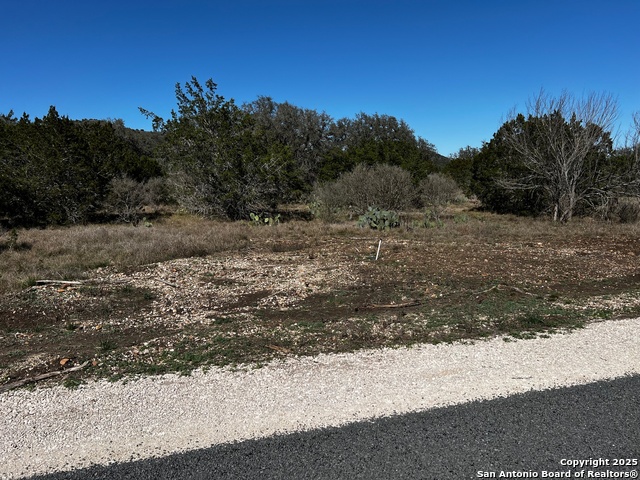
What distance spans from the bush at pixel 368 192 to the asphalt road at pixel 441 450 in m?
19.5

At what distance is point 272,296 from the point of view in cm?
843

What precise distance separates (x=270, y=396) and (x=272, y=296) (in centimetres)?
427

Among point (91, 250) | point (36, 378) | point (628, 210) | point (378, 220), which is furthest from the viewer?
point (628, 210)

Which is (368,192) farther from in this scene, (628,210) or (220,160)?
(628,210)

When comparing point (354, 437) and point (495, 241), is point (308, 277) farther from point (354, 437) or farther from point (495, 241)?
point (495, 241)

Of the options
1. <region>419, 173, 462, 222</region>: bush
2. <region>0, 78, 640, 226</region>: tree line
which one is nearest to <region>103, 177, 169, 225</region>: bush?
<region>0, 78, 640, 226</region>: tree line

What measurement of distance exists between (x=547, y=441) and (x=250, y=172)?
2113 cm

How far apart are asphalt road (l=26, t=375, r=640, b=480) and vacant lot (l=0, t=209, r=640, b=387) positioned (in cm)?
179

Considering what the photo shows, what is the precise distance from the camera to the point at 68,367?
16.7ft

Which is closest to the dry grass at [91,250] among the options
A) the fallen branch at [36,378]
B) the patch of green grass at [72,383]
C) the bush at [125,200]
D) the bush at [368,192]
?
the fallen branch at [36,378]

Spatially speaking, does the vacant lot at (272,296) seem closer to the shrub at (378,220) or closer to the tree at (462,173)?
the shrub at (378,220)

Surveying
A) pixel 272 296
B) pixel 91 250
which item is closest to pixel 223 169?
pixel 91 250

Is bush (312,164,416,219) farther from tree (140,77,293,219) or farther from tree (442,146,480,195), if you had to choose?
tree (442,146,480,195)

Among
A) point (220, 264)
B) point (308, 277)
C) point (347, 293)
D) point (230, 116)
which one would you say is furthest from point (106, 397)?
point (230, 116)
